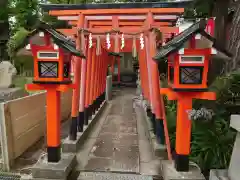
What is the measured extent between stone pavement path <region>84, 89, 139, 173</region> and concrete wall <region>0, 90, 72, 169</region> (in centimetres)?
185

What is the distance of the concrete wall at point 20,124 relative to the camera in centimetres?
488

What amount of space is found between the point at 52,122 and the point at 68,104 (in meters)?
5.73

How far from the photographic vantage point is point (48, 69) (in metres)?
4.16

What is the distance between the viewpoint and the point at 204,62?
144 inches

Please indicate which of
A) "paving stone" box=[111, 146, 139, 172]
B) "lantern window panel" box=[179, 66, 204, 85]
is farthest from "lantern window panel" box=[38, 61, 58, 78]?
"paving stone" box=[111, 146, 139, 172]

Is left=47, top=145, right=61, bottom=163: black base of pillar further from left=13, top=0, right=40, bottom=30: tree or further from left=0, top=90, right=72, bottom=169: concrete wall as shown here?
left=13, top=0, right=40, bottom=30: tree

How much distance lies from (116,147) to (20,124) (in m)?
→ 2.68

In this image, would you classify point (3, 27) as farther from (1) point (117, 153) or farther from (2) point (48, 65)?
(1) point (117, 153)

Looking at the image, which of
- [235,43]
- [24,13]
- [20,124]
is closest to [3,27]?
[24,13]

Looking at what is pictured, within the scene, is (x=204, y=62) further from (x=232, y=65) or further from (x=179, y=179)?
(x=232, y=65)

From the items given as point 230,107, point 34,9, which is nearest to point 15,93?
point 230,107

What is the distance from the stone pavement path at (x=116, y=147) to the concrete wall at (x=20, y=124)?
185cm

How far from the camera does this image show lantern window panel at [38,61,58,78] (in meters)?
4.16

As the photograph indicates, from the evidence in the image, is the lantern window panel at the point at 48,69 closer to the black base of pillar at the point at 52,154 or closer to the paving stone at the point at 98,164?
the black base of pillar at the point at 52,154
